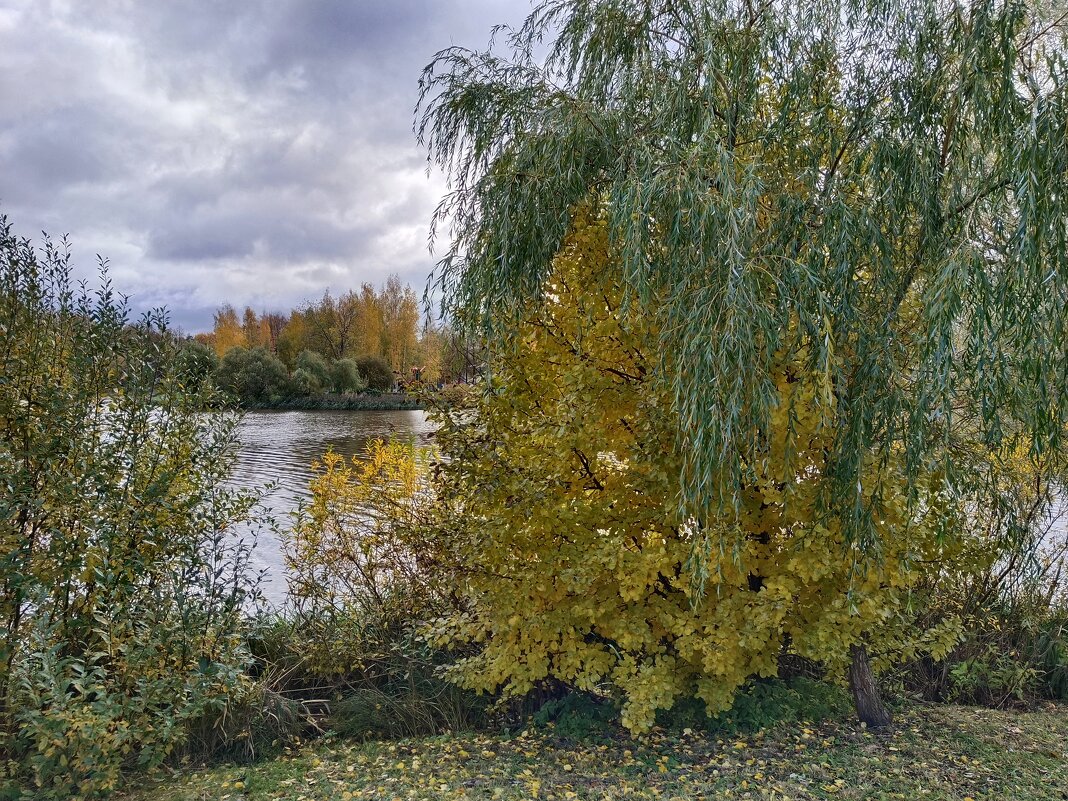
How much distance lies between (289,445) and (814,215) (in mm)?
17834

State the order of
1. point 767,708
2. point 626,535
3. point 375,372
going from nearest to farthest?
1. point 626,535
2. point 767,708
3. point 375,372

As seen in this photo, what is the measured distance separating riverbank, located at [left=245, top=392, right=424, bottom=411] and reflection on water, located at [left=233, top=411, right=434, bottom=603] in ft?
5.23

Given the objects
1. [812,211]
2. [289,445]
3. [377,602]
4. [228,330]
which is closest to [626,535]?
[812,211]

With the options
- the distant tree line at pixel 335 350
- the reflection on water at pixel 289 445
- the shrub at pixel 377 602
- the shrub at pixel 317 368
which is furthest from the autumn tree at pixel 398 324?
the shrub at pixel 377 602

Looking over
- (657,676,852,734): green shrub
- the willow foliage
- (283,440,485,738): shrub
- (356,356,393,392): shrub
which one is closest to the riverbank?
(356,356,393,392): shrub

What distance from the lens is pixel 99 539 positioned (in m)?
3.73

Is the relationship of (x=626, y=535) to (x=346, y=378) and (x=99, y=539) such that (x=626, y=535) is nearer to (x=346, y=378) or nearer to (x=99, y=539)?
(x=99, y=539)

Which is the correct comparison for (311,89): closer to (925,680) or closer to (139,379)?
(139,379)

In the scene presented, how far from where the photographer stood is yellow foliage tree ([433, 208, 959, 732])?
3711 mm

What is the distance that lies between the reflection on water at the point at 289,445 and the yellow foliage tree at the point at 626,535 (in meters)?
0.83

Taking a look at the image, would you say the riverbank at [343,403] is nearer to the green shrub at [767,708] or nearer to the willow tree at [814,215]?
the green shrub at [767,708]

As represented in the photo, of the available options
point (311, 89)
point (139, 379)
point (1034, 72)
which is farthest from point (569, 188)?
point (311, 89)

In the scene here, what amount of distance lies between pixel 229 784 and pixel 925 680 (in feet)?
16.8

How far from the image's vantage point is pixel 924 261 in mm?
3588
